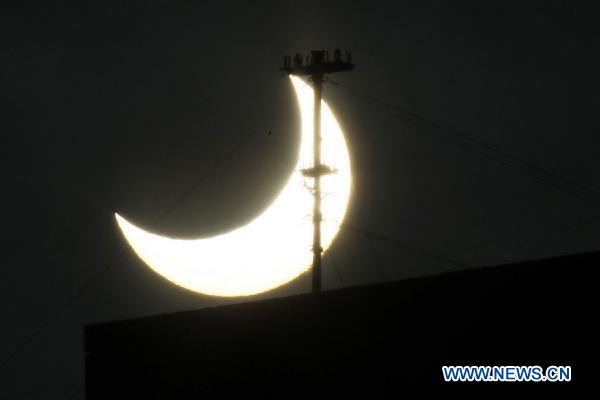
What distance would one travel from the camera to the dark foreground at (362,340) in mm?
28109

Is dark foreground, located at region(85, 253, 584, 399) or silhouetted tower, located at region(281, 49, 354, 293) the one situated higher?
silhouetted tower, located at region(281, 49, 354, 293)

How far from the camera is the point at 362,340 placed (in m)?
33.8

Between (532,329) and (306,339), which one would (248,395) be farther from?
(532,329)

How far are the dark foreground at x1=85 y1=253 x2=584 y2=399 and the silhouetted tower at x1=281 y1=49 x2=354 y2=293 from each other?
6527 millimetres

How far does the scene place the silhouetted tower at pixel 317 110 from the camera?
4647 cm

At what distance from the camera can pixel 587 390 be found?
26.2m

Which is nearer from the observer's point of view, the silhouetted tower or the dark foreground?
the dark foreground

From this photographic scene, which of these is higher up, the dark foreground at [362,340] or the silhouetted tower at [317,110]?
the silhouetted tower at [317,110]

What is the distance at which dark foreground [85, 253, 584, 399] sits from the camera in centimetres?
2811

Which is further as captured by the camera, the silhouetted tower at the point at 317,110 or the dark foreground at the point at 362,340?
the silhouetted tower at the point at 317,110

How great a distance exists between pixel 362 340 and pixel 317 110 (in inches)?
604

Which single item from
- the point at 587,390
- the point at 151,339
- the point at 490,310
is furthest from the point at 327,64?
the point at 587,390

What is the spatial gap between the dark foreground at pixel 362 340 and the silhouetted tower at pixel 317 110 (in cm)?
653

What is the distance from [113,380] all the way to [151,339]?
104 inches
